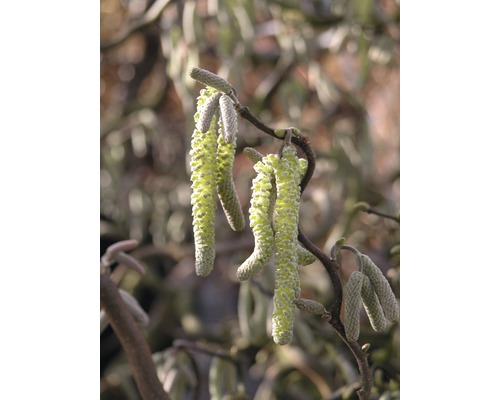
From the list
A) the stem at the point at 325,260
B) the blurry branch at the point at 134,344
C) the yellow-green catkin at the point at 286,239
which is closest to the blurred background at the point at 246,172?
the blurry branch at the point at 134,344

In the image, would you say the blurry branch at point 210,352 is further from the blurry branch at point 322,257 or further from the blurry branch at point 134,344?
the blurry branch at point 322,257

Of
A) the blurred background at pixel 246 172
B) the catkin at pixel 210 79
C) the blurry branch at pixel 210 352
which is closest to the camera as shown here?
the catkin at pixel 210 79

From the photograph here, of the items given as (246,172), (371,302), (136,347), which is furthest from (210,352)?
(246,172)

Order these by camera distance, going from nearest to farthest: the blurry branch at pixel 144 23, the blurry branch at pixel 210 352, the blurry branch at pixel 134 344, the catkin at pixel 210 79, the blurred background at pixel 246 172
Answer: the catkin at pixel 210 79 < the blurry branch at pixel 134 344 < the blurry branch at pixel 210 352 < the blurred background at pixel 246 172 < the blurry branch at pixel 144 23

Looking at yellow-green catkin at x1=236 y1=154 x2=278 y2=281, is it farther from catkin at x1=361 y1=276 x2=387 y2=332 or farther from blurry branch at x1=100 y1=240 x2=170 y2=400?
blurry branch at x1=100 y1=240 x2=170 y2=400

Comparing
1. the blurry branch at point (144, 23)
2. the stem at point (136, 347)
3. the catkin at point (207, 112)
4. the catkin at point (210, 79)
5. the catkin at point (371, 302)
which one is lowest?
the stem at point (136, 347)
